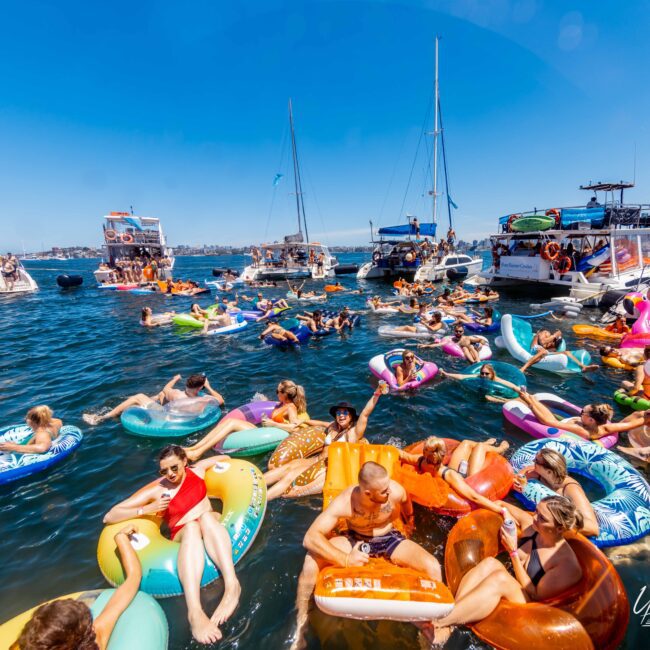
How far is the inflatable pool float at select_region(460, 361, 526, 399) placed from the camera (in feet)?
25.2

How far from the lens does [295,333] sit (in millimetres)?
12367

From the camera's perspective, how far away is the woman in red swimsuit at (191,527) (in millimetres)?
3297

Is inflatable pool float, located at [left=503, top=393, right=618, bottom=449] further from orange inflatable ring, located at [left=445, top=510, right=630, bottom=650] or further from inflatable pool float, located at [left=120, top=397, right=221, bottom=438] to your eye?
inflatable pool float, located at [left=120, top=397, right=221, bottom=438]

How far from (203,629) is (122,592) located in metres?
0.80

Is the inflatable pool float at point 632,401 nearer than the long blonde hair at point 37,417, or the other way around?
the long blonde hair at point 37,417

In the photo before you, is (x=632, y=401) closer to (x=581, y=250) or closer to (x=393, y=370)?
(x=393, y=370)

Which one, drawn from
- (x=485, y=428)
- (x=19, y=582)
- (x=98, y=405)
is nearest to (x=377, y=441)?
(x=485, y=428)

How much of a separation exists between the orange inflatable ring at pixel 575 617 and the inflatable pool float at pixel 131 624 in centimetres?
267

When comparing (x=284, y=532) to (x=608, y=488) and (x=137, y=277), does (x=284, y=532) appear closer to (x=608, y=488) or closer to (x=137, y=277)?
(x=608, y=488)

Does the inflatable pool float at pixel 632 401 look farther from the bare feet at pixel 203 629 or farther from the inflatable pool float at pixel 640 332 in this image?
the bare feet at pixel 203 629

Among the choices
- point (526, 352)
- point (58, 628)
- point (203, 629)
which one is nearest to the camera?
point (58, 628)

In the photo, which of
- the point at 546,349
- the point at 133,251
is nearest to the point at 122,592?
the point at 546,349

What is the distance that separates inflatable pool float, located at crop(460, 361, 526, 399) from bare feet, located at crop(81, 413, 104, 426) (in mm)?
8289

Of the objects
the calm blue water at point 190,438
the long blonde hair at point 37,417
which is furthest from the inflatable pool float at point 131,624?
the long blonde hair at point 37,417
